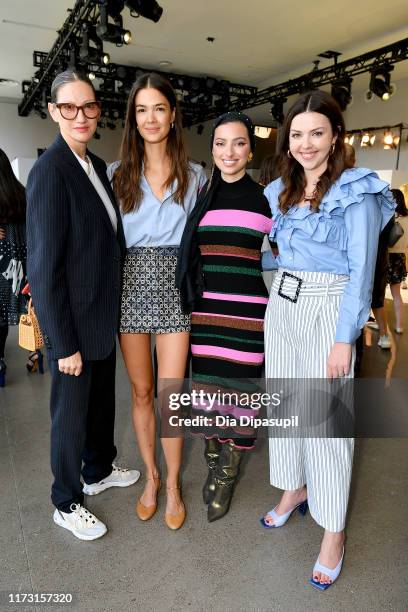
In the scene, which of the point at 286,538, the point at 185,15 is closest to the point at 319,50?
the point at 185,15

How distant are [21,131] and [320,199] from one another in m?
14.5

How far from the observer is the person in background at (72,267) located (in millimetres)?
1637

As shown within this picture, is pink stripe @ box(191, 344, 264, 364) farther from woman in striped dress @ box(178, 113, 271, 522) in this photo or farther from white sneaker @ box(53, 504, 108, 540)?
white sneaker @ box(53, 504, 108, 540)

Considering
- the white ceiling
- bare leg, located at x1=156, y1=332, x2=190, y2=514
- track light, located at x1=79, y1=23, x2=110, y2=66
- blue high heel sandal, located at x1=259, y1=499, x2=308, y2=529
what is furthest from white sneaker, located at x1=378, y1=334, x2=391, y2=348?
track light, located at x1=79, y1=23, x2=110, y2=66

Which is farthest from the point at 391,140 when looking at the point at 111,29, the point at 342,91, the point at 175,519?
the point at 175,519

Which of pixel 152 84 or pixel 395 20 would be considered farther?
pixel 395 20

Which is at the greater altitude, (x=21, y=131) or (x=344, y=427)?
(x=21, y=131)

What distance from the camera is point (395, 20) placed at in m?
6.84

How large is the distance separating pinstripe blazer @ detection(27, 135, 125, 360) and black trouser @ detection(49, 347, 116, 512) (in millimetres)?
144

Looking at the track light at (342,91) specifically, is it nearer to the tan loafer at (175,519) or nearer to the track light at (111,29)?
the track light at (111,29)

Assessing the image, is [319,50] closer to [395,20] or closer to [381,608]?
[395,20]

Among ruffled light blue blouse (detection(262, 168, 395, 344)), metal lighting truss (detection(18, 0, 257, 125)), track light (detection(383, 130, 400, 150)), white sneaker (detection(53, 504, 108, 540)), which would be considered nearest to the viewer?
ruffled light blue blouse (detection(262, 168, 395, 344))

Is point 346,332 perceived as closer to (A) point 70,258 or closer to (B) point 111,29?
(A) point 70,258

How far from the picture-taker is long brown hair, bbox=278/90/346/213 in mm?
1579
